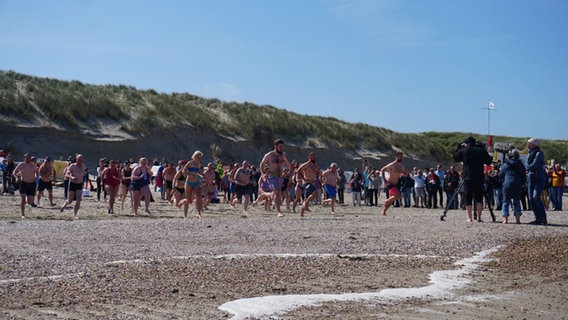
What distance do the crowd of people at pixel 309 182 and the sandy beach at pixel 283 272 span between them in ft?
5.70

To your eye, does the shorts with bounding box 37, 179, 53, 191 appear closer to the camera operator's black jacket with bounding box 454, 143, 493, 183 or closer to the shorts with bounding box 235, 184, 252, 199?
the shorts with bounding box 235, 184, 252, 199

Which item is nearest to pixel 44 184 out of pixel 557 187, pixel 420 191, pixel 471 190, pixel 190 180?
pixel 190 180

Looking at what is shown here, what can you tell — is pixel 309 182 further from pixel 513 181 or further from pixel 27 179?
pixel 27 179

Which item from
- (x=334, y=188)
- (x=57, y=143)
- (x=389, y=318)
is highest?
(x=57, y=143)

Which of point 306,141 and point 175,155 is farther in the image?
point 306,141

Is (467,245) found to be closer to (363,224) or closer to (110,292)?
(363,224)

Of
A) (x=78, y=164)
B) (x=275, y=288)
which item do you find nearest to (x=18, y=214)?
(x=78, y=164)

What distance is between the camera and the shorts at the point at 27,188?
2027 centimetres

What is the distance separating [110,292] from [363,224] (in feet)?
33.2

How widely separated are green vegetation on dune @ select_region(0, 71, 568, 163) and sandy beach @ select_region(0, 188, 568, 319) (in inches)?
1264

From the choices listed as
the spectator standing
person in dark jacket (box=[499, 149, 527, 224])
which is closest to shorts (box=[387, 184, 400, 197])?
person in dark jacket (box=[499, 149, 527, 224])

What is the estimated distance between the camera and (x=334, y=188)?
24172mm

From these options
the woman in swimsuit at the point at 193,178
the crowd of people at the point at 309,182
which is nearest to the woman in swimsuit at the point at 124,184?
the crowd of people at the point at 309,182

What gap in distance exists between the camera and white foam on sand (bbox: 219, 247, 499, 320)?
7277 millimetres
